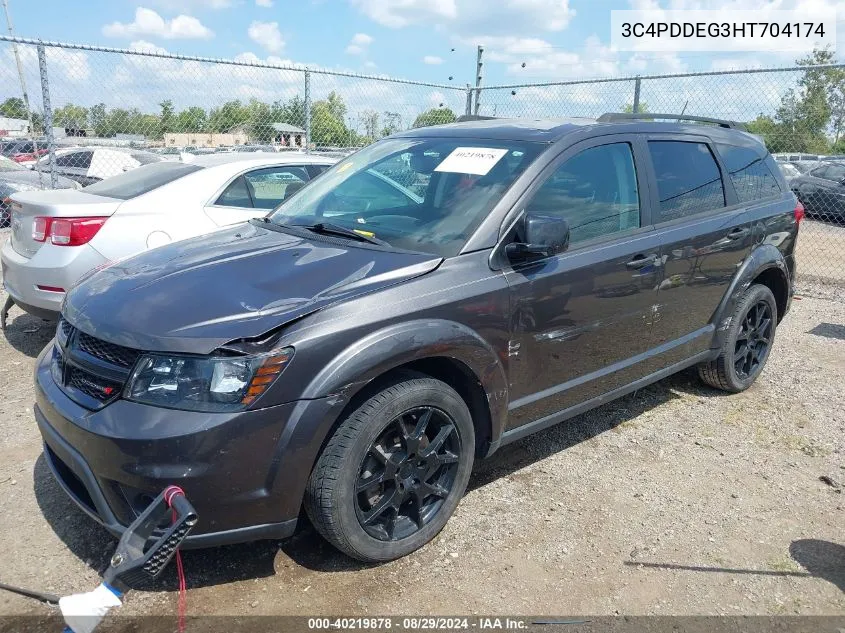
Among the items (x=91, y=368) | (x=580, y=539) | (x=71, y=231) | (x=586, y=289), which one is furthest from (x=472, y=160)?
(x=71, y=231)

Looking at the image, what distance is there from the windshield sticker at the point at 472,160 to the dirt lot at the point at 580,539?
161 cm

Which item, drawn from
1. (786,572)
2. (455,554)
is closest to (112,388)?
(455,554)

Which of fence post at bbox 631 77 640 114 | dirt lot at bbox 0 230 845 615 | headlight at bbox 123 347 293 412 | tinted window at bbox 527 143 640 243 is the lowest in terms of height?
dirt lot at bbox 0 230 845 615

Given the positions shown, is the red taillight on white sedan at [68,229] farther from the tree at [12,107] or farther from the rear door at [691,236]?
the tree at [12,107]

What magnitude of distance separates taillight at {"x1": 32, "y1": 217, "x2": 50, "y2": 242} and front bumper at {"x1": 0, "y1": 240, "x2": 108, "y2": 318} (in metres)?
0.08

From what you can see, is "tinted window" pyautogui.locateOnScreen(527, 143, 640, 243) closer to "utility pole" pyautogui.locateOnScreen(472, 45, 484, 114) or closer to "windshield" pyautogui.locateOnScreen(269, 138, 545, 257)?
"windshield" pyautogui.locateOnScreen(269, 138, 545, 257)

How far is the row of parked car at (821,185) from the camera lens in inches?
596

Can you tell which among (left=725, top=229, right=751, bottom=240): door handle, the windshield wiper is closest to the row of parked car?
(left=725, top=229, right=751, bottom=240): door handle

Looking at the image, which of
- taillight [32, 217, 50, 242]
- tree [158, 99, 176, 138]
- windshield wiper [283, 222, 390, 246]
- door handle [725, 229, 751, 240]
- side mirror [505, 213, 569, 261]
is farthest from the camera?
tree [158, 99, 176, 138]

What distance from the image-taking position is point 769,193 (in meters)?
4.84

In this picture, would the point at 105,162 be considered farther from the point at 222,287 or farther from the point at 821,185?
the point at 821,185

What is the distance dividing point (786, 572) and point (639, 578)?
0.67 m

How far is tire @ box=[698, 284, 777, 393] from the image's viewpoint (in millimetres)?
4641

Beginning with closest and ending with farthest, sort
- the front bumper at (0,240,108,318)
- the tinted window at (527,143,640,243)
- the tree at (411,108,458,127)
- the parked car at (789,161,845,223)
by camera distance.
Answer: the tinted window at (527,143,640,243) < the front bumper at (0,240,108,318) < the tree at (411,108,458,127) < the parked car at (789,161,845,223)
